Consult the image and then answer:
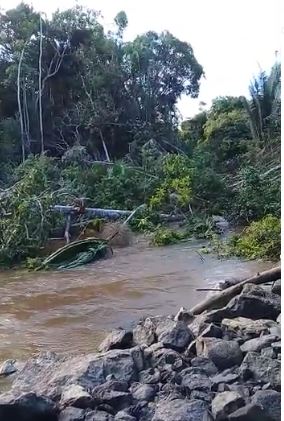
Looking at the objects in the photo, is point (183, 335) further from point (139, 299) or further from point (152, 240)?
point (152, 240)

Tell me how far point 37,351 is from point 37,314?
116 cm

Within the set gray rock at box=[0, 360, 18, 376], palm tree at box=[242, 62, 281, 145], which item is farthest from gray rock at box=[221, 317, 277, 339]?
palm tree at box=[242, 62, 281, 145]

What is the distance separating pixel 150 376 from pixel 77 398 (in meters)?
0.43

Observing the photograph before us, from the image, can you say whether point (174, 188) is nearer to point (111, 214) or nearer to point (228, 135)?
point (111, 214)

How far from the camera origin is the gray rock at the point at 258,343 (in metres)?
2.94

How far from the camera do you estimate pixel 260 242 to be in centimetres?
732

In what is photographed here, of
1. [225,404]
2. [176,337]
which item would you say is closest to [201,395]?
[225,404]

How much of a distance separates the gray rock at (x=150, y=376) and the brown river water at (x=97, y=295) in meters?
1.18

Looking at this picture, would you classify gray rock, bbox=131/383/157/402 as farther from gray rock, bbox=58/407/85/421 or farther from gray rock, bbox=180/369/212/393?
gray rock, bbox=58/407/85/421

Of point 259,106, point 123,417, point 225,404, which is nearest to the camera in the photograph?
point 225,404

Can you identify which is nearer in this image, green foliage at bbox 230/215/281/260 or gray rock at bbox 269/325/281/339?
gray rock at bbox 269/325/281/339

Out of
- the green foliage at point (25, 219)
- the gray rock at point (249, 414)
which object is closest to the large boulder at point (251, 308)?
the gray rock at point (249, 414)

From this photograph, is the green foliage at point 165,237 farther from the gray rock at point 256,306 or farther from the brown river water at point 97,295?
the gray rock at point 256,306

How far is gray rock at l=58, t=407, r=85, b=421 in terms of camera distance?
8.01 feet
